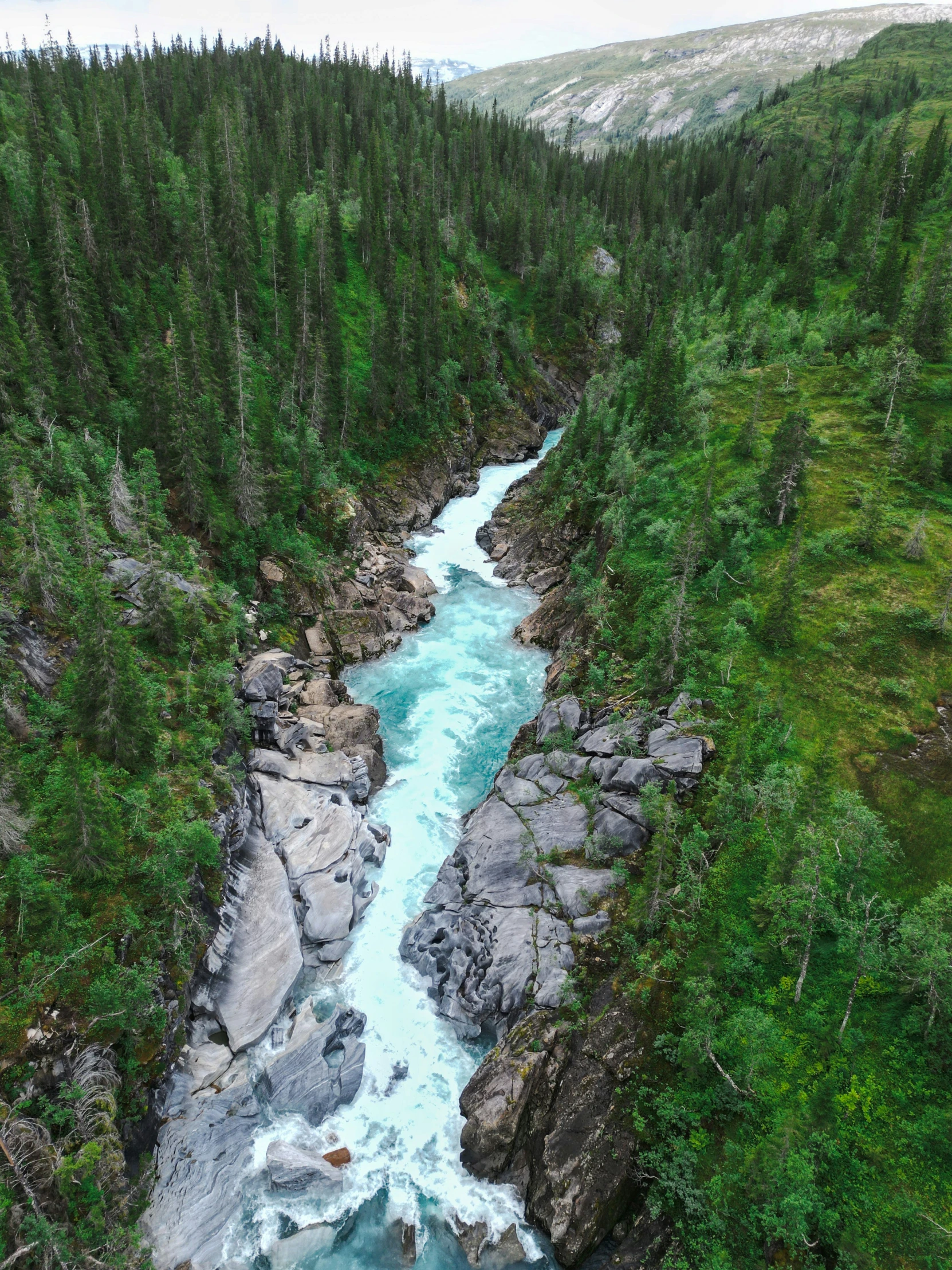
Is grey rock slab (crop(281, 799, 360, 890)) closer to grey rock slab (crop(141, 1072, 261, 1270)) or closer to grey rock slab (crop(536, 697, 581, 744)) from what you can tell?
grey rock slab (crop(141, 1072, 261, 1270))

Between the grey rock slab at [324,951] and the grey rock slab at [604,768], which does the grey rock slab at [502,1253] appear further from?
the grey rock slab at [604,768]

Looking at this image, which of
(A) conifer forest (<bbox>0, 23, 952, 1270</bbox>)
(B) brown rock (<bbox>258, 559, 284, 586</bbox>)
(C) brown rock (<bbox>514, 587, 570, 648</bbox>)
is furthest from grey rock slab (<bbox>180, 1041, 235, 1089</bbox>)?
(C) brown rock (<bbox>514, 587, 570, 648</bbox>)

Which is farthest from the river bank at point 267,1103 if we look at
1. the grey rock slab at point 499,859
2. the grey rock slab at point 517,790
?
the grey rock slab at point 517,790

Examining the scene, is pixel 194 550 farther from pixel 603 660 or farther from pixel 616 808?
pixel 616 808

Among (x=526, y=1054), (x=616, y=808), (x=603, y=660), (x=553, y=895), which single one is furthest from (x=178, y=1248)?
(x=603, y=660)

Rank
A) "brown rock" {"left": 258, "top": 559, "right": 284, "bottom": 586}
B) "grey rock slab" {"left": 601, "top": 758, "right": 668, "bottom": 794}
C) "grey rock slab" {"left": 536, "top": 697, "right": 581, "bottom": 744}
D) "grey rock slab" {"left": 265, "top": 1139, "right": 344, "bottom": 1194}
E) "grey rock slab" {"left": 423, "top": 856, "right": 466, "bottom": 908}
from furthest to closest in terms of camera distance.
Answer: "brown rock" {"left": 258, "top": 559, "right": 284, "bottom": 586} < "grey rock slab" {"left": 536, "top": 697, "right": 581, "bottom": 744} < "grey rock slab" {"left": 423, "top": 856, "right": 466, "bottom": 908} < "grey rock slab" {"left": 601, "top": 758, "right": 668, "bottom": 794} < "grey rock slab" {"left": 265, "top": 1139, "right": 344, "bottom": 1194}

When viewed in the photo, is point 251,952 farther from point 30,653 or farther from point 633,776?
point 633,776

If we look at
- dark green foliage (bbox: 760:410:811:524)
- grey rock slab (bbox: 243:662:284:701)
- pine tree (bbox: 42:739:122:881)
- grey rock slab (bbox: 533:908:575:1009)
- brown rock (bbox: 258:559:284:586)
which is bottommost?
grey rock slab (bbox: 533:908:575:1009)
